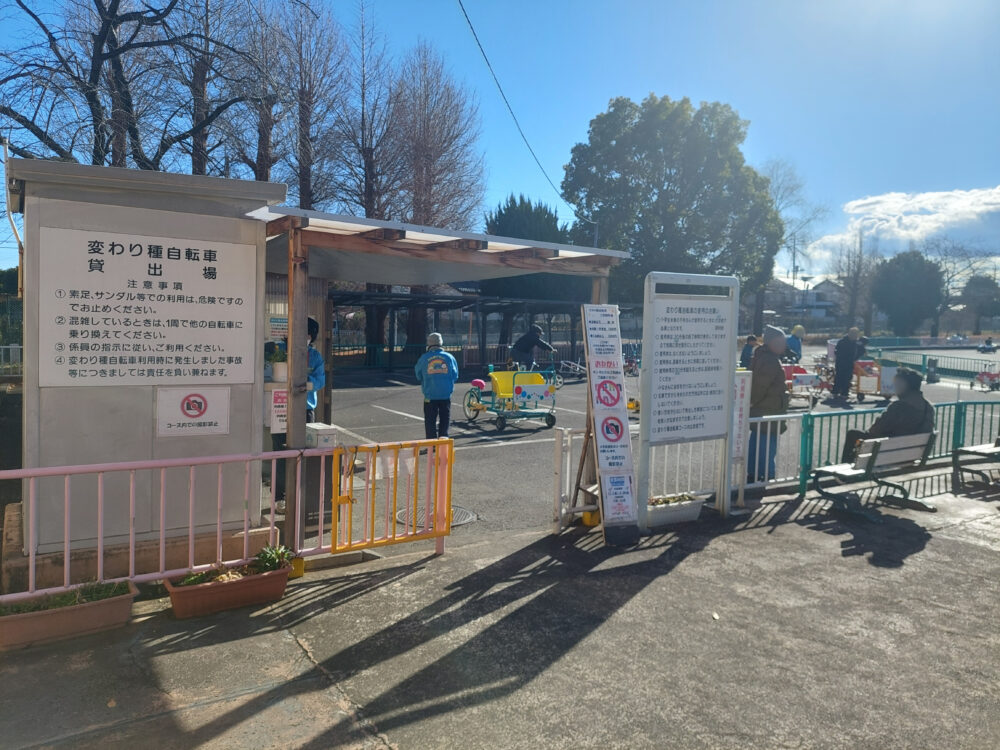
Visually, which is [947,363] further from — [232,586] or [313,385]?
[232,586]

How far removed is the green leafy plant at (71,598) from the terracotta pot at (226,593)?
0.29m

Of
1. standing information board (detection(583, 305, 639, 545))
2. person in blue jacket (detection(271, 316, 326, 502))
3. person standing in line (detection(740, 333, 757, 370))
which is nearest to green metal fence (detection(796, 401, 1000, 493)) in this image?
person standing in line (detection(740, 333, 757, 370))

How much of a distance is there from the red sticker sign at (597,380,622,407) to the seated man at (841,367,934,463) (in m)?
3.07

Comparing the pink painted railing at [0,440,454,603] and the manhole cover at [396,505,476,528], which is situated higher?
the pink painted railing at [0,440,454,603]

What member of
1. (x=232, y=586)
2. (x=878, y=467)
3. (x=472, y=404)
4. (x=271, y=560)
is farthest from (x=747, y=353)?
(x=232, y=586)

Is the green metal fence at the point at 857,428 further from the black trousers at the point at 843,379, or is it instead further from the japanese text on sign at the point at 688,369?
the black trousers at the point at 843,379

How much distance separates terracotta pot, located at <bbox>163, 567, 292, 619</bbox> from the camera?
4152mm

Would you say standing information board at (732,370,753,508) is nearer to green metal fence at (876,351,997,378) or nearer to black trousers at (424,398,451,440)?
black trousers at (424,398,451,440)

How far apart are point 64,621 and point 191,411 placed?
4.88ft

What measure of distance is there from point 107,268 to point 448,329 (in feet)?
110

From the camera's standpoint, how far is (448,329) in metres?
37.8

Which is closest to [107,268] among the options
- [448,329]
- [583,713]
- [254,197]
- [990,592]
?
[254,197]

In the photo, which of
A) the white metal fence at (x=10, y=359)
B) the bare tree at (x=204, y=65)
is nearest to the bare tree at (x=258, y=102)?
the bare tree at (x=204, y=65)

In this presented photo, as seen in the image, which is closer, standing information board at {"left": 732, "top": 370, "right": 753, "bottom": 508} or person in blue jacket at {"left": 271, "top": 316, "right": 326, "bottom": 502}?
standing information board at {"left": 732, "top": 370, "right": 753, "bottom": 508}
